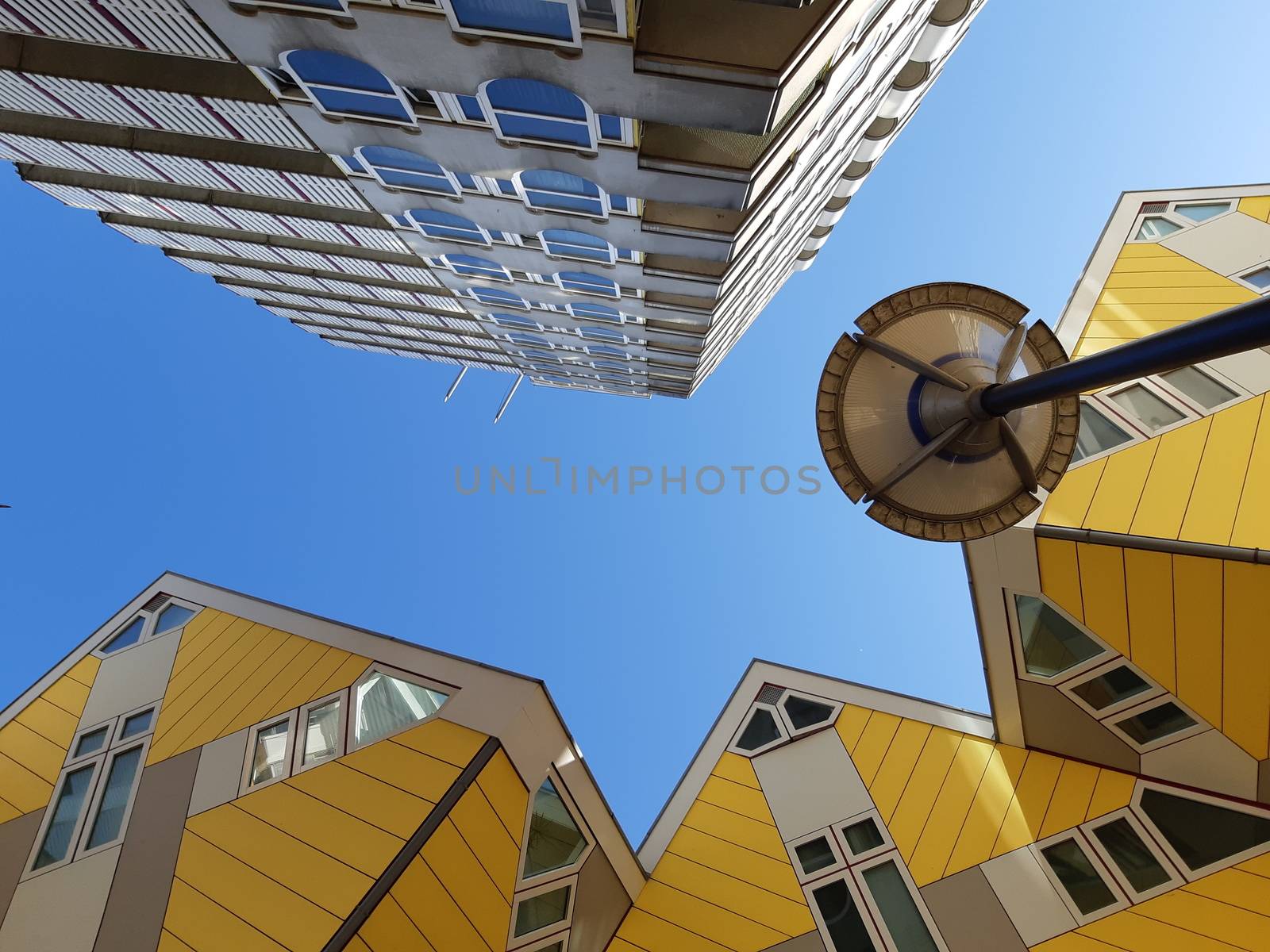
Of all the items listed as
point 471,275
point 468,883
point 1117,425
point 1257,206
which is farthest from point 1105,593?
point 471,275

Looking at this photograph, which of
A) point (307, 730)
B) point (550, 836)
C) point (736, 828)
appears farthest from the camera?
point (736, 828)

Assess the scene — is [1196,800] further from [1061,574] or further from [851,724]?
[851,724]

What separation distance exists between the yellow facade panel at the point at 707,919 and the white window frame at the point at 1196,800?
6.61 meters

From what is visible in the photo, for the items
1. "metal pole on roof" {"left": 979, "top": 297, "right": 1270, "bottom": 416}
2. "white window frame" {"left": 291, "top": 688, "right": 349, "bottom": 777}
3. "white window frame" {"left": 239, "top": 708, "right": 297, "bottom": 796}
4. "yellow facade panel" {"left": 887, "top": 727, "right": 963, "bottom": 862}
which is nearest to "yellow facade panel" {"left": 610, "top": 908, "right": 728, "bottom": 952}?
"yellow facade panel" {"left": 887, "top": 727, "right": 963, "bottom": 862}

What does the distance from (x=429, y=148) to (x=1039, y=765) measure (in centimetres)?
1689

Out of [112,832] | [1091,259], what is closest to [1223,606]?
[1091,259]

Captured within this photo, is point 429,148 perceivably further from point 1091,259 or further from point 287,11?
point 1091,259

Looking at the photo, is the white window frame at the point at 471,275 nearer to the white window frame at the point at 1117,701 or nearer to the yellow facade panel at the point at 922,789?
the yellow facade panel at the point at 922,789

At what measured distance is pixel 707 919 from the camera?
37.6ft

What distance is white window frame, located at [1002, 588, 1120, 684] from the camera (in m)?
10.4

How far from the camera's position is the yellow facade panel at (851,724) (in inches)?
527

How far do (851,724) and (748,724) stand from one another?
8.33 ft

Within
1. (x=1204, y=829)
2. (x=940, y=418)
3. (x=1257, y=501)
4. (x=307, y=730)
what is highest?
(x=940, y=418)

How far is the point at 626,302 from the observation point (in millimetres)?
18953
